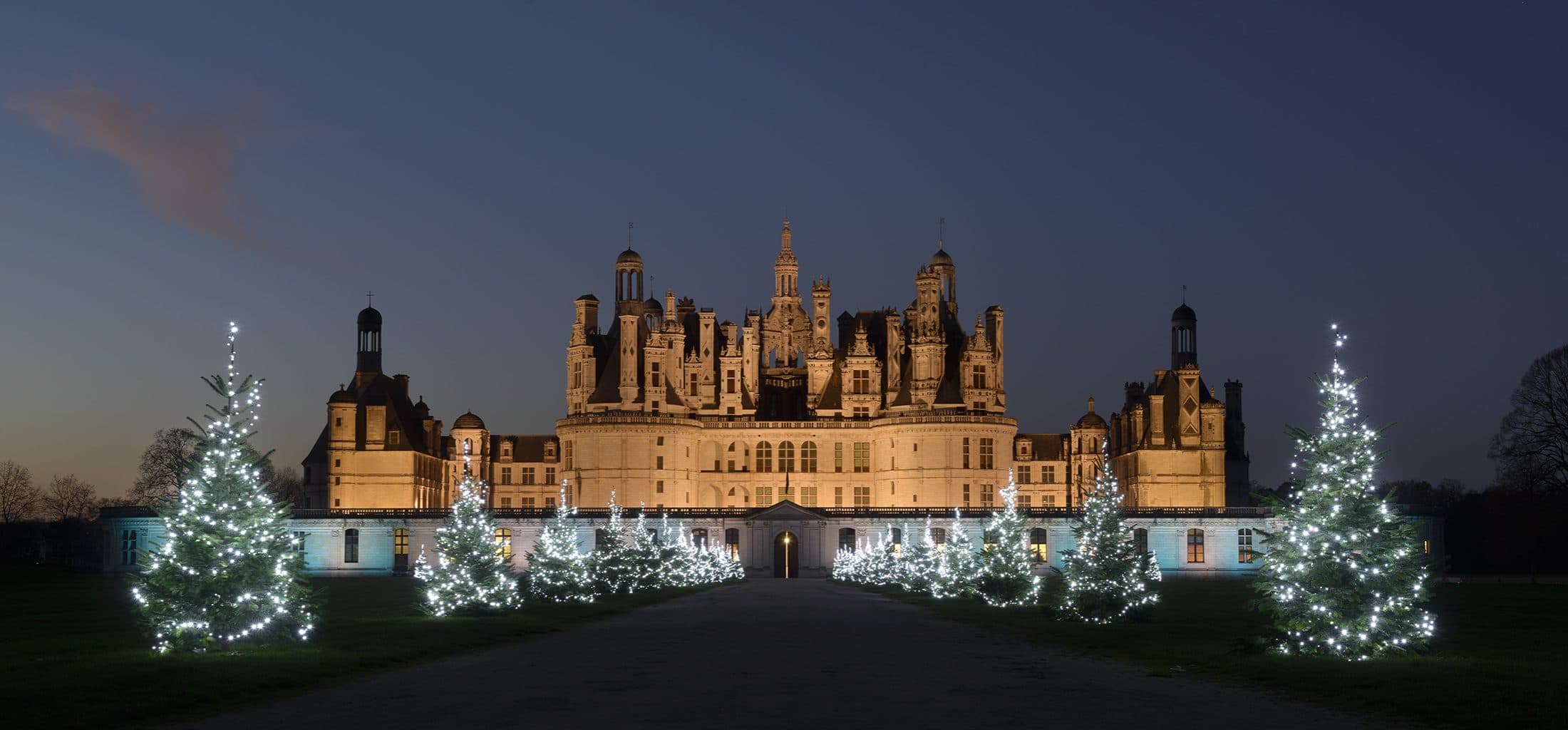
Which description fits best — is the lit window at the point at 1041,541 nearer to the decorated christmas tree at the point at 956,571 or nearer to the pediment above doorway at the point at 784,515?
the pediment above doorway at the point at 784,515

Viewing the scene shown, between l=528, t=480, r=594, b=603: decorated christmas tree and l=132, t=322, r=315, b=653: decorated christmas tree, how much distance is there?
25.0 meters

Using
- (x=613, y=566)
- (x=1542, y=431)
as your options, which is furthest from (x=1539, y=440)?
(x=613, y=566)

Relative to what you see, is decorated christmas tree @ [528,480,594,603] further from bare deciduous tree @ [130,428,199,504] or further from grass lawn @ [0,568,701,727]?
bare deciduous tree @ [130,428,199,504]

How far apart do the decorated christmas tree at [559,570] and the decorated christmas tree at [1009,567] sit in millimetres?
14417

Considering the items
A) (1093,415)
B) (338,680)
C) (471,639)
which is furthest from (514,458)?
(338,680)

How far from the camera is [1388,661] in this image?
28.6 meters

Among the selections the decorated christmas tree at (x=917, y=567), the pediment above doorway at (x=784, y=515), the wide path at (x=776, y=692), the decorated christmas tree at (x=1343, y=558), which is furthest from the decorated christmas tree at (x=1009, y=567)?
the pediment above doorway at (x=784, y=515)

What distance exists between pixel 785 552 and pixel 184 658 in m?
76.5

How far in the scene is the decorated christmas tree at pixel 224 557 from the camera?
1172 inches

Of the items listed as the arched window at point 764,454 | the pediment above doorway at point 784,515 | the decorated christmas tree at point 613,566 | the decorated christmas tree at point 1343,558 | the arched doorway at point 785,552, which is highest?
the arched window at point 764,454

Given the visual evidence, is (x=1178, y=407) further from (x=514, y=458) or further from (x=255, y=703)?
(x=255, y=703)

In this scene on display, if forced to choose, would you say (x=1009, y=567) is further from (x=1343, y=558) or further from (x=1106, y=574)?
(x=1343, y=558)

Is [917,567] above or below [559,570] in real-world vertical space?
below

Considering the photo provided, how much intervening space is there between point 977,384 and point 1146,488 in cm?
1286
